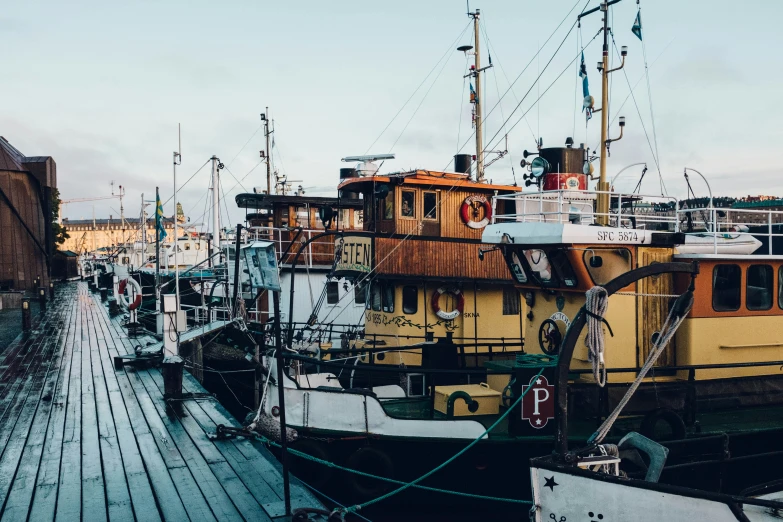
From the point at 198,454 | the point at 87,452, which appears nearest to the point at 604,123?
the point at 198,454

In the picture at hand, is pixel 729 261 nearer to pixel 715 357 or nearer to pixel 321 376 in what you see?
pixel 715 357

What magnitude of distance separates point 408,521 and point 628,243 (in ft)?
19.6

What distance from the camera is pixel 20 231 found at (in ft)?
106

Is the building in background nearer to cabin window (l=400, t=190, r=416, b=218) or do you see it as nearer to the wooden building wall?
the wooden building wall

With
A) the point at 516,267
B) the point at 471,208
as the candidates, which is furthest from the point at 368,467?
the point at 471,208

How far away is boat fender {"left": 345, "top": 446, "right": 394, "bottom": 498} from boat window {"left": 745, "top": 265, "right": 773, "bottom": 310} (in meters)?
7.06

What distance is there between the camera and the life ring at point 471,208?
55.5ft

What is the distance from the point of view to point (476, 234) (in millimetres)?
17156

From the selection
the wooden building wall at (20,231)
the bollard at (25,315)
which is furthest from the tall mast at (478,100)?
the wooden building wall at (20,231)

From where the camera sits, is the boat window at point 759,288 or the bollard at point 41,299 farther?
the bollard at point 41,299

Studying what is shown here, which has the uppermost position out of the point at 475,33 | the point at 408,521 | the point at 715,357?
the point at 475,33

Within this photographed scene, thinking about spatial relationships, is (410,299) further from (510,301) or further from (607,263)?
(607,263)

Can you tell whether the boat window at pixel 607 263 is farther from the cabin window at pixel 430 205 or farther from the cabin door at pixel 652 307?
the cabin window at pixel 430 205

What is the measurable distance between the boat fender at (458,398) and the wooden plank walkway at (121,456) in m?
3.16
